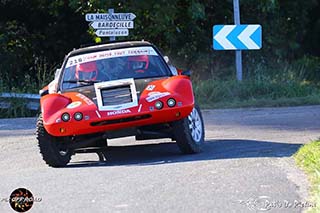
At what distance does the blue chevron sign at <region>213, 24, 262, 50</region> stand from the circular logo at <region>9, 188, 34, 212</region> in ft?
35.0

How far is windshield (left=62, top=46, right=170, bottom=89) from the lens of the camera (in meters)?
10.8

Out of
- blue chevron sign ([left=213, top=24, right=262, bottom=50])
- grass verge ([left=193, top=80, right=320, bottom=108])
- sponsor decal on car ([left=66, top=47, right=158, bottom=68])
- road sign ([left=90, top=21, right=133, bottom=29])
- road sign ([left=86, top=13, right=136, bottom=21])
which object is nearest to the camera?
sponsor decal on car ([left=66, top=47, right=158, bottom=68])

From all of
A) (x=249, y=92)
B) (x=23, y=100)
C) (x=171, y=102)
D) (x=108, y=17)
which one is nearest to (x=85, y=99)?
(x=171, y=102)

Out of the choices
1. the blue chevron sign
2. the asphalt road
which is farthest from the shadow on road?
the blue chevron sign

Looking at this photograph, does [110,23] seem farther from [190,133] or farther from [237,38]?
[190,133]

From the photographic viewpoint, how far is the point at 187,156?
10172 millimetres

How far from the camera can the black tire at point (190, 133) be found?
9.97 m

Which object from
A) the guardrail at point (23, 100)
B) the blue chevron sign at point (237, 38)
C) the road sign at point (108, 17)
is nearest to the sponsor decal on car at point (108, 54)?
the road sign at point (108, 17)

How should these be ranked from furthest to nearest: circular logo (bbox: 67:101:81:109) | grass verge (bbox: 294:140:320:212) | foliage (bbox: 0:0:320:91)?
1. foliage (bbox: 0:0:320:91)
2. circular logo (bbox: 67:101:81:109)
3. grass verge (bbox: 294:140:320:212)

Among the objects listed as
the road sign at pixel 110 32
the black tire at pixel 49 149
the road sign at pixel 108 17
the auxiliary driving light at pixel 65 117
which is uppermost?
the auxiliary driving light at pixel 65 117

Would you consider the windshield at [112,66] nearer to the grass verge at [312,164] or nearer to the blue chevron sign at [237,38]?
the grass verge at [312,164]

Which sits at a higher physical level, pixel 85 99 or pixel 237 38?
pixel 85 99

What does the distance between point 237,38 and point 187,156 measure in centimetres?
864

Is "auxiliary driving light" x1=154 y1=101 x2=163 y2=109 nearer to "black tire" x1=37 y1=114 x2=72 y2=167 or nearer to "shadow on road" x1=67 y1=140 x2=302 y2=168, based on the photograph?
"shadow on road" x1=67 y1=140 x2=302 y2=168
